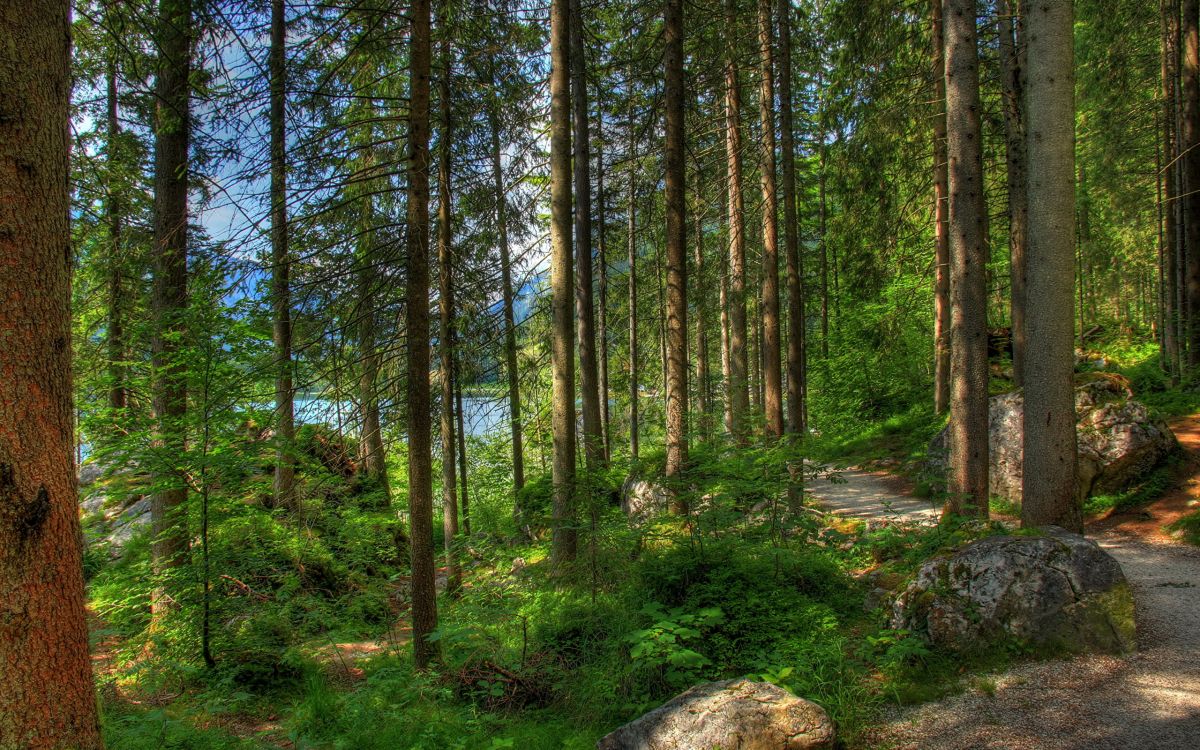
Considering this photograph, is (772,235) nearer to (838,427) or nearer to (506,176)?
(506,176)

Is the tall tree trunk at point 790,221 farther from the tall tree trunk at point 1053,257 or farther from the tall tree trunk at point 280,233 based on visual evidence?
the tall tree trunk at point 280,233

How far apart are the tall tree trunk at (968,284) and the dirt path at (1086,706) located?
2.45 meters

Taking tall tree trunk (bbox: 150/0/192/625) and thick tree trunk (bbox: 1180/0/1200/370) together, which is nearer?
tall tree trunk (bbox: 150/0/192/625)

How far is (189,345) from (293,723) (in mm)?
3946

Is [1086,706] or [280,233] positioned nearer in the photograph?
[1086,706]

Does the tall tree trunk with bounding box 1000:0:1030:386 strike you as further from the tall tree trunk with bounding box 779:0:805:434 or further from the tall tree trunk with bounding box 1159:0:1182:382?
the tall tree trunk with bounding box 1159:0:1182:382

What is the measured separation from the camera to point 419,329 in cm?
576

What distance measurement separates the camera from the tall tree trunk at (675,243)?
9.61m

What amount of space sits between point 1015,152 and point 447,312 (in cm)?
1109

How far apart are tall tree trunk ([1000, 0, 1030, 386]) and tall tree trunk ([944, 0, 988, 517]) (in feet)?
10.5

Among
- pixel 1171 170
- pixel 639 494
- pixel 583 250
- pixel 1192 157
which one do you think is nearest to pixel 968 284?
pixel 583 250

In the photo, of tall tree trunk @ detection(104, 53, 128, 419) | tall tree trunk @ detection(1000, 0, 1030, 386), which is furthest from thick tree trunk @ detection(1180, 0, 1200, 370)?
tall tree trunk @ detection(104, 53, 128, 419)

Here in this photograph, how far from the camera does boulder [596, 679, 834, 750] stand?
139 inches

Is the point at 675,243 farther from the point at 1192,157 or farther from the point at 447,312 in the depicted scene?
the point at 1192,157
